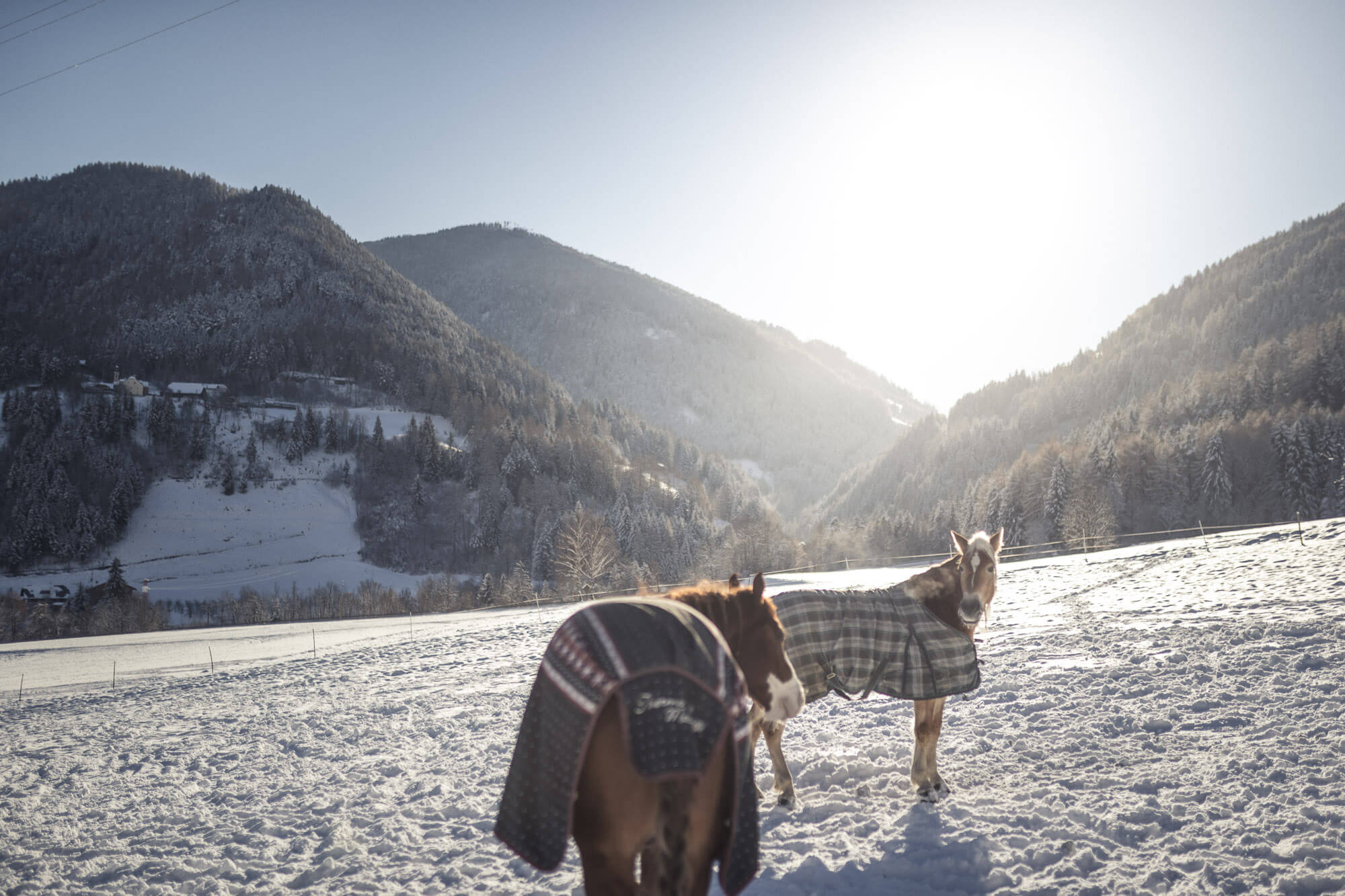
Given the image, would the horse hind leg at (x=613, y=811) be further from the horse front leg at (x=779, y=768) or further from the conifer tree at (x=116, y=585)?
the conifer tree at (x=116, y=585)

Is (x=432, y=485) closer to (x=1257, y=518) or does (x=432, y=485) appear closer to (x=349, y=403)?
(x=349, y=403)

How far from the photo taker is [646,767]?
6.98 ft

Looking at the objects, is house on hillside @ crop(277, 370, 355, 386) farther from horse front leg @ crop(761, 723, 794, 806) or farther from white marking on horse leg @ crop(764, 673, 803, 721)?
white marking on horse leg @ crop(764, 673, 803, 721)

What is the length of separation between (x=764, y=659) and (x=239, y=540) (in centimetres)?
9167

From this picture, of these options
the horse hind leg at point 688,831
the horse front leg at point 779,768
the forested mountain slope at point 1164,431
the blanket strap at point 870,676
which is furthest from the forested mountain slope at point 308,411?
the horse hind leg at point 688,831

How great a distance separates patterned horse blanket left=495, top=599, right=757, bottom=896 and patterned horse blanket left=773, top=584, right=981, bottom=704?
2748 mm

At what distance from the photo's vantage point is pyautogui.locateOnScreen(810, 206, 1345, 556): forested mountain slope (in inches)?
2151

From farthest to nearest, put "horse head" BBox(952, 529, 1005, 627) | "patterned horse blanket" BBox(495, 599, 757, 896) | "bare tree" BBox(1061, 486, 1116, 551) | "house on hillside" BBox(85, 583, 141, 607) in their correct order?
"house on hillside" BBox(85, 583, 141, 607) → "bare tree" BBox(1061, 486, 1116, 551) → "horse head" BBox(952, 529, 1005, 627) → "patterned horse blanket" BBox(495, 599, 757, 896)

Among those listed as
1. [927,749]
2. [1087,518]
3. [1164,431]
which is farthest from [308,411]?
[1164,431]

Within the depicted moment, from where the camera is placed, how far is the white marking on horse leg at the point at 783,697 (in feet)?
10.8

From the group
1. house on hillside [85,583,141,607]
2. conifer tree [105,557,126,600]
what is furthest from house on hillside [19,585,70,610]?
conifer tree [105,557,126,600]

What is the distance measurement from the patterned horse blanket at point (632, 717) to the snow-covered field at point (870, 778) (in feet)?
7.52

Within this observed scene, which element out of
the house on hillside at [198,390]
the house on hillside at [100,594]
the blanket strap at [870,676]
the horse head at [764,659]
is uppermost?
the house on hillside at [198,390]

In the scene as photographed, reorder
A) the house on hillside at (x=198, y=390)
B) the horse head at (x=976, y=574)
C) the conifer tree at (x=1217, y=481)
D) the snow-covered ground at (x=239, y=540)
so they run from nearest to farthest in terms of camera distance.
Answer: the horse head at (x=976, y=574) < the conifer tree at (x=1217, y=481) < the snow-covered ground at (x=239, y=540) < the house on hillside at (x=198, y=390)
